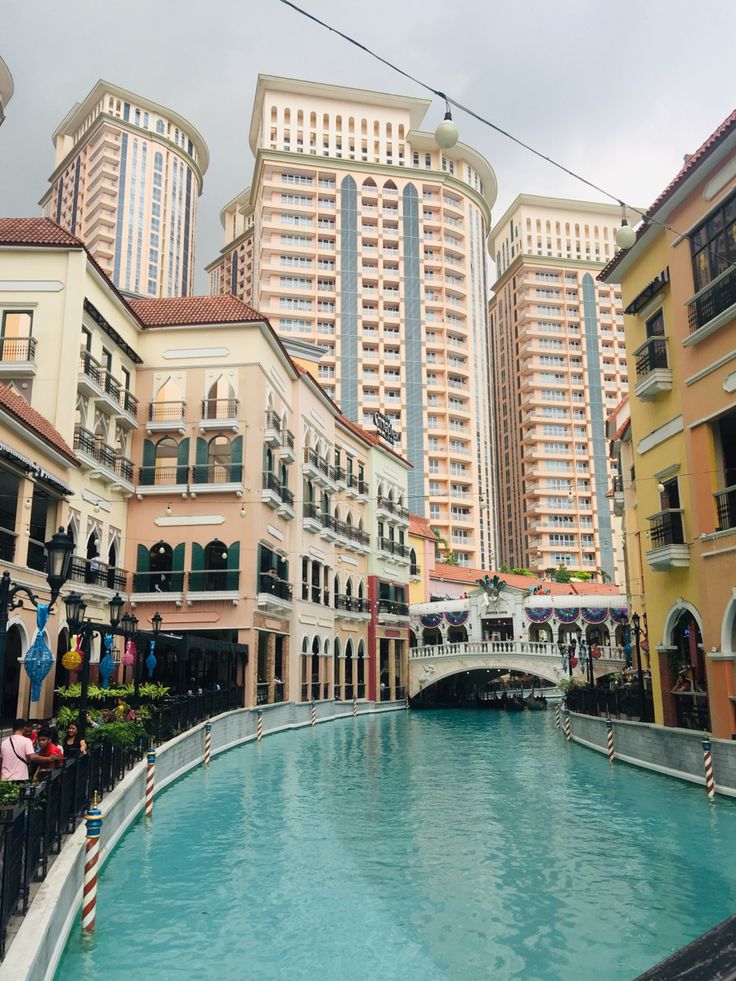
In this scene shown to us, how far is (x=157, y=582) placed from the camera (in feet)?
108

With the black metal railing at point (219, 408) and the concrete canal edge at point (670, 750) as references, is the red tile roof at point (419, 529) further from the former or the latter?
the concrete canal edge at point (670, 750)


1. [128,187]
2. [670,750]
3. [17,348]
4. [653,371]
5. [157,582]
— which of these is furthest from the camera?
[128,187]

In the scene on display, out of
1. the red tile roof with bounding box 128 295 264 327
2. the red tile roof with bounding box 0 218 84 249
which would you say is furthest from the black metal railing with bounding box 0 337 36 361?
the red tile roof with bounding box 128 295 264 327

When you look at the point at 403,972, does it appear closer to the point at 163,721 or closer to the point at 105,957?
the point at 105,957

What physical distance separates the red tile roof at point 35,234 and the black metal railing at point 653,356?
18.7m

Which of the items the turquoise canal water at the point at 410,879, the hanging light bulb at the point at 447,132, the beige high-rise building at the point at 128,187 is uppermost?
the beige high-rise building at the point at 128,187

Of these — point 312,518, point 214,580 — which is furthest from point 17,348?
point 312,518

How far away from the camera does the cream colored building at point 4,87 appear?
199ft

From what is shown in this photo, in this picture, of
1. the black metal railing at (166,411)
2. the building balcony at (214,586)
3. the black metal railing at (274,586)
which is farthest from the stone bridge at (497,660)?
the black metal railing at (166,411)

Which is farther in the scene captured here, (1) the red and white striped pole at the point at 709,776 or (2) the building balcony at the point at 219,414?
(2) the building balcony at the point at 219,414

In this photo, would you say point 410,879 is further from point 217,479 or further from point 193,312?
point 193,312

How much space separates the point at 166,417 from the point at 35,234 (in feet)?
27.3

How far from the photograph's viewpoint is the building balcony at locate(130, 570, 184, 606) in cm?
3212

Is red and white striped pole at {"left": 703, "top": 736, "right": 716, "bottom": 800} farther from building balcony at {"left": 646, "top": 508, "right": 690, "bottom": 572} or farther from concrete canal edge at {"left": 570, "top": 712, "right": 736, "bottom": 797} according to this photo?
building balcony at {"left": 646, "top": 508, "right": 690, "bottom": 572}
